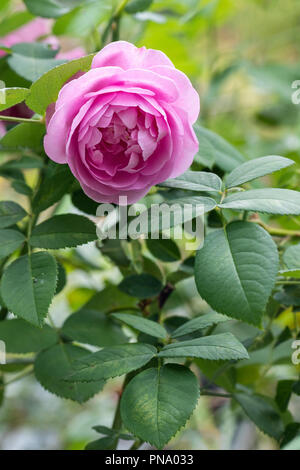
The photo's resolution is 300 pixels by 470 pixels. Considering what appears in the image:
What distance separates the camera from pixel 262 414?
1.33ft

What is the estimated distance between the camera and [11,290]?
316 millimetres

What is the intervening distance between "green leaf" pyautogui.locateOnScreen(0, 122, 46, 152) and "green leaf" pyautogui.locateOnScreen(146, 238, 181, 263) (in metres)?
0.12

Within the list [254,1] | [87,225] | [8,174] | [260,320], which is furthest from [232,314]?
[254,1]

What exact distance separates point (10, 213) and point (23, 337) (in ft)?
0.33

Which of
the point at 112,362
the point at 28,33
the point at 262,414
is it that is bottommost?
the point at 262,414

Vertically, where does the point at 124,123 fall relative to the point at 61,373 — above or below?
above

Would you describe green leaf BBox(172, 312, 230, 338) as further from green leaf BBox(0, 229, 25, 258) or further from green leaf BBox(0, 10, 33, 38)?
green leaf BBox(0, 10, 33, 38)

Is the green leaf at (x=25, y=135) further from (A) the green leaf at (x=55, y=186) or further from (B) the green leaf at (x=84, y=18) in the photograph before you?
(B) the green leaf at (x=84, y=18)

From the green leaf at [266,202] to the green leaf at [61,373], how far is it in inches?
6.3

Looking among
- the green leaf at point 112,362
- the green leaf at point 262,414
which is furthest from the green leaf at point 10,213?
the green leaf at point 262,414

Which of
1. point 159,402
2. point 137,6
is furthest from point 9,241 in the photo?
point 137,6

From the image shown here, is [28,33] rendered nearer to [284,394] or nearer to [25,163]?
[25,163]

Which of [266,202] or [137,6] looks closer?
[266,202]

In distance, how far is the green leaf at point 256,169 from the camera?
328 millimetres
